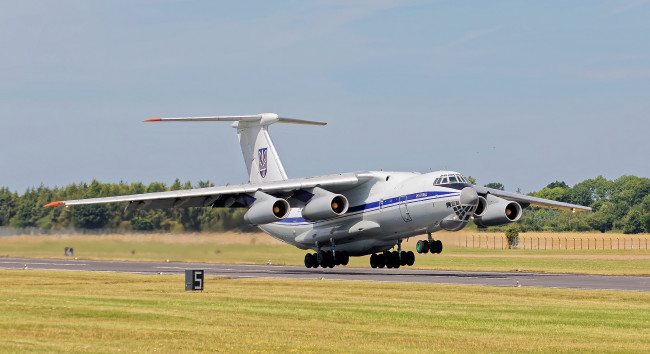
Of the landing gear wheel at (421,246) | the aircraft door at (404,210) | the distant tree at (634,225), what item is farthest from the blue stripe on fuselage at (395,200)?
the distant tree at (634,225)

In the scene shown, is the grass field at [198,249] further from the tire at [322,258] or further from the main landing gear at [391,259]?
the tire at [322,258]

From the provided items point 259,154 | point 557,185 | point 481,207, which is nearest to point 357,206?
point 481,207

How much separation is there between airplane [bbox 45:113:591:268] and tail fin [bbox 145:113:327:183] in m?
0.33

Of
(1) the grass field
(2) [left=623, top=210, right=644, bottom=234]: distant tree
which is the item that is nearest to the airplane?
(1) the grass field

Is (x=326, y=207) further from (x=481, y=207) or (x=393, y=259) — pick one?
(x=481, y=207)

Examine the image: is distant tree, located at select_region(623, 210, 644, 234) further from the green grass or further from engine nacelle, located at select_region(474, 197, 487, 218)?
the green grass

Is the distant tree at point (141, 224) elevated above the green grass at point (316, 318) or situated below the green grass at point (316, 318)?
above

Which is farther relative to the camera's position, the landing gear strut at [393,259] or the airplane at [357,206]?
the landing gear strut at [393,259]

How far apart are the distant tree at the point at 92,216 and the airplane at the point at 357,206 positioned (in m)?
4.63

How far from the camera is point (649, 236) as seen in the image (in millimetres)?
80250

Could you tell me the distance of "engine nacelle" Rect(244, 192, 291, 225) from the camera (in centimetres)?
3403

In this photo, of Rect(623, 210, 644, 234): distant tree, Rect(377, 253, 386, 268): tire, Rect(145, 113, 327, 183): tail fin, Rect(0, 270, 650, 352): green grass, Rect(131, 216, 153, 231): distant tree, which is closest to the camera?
Rect(0, 270, 650, 352): green grass

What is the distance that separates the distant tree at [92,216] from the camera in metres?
41.1

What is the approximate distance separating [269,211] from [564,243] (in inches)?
1862
